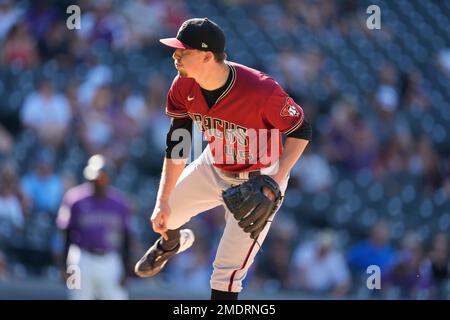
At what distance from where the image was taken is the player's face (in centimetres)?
503

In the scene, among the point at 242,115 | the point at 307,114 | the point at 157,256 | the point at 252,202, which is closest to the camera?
the point at 252,202

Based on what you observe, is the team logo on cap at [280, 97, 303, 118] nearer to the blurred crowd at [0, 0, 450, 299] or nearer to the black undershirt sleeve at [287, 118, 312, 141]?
the black undershirt sleeve at [287, 118, 312, 141]

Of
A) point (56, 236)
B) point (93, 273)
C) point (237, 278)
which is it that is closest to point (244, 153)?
point (237, 278)

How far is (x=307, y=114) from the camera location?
10.5 meters

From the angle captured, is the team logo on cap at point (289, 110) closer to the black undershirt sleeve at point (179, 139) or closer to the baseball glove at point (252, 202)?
the baseball glove at point (252, 202)

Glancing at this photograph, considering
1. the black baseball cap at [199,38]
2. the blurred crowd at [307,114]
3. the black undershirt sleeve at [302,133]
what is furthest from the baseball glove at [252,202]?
the blurred crowd at [307,114]

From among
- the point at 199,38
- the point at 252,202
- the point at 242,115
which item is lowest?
the point at 252,202

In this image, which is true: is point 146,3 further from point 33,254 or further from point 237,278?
point 237,278

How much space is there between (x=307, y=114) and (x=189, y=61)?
5.59 metres

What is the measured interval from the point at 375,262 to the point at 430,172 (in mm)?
1732

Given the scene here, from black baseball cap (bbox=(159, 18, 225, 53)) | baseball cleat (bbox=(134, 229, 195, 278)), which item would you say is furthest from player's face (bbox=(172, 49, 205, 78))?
baseball cleat (bbox=(134, 229, 195, 278))

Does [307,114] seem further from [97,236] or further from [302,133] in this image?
[302,133]

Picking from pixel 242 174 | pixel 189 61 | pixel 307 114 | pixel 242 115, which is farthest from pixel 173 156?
pixel 307 114

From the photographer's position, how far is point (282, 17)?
11758mm
